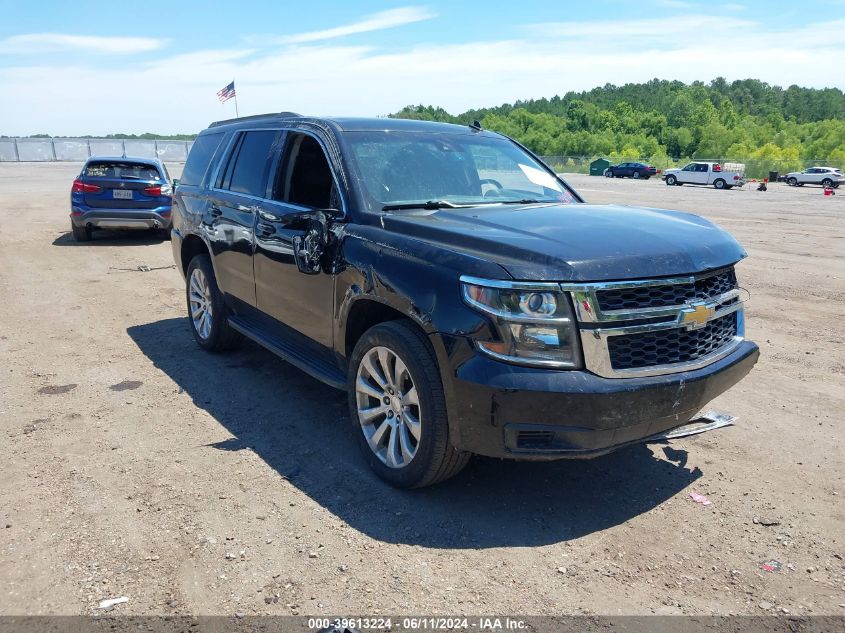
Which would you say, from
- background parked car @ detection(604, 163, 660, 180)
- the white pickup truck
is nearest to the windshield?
the white pickup truck

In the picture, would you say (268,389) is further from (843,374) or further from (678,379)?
(843,374)

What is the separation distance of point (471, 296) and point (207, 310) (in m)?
3.84

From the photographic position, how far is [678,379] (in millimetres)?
3314

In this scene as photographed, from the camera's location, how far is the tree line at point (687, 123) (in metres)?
106

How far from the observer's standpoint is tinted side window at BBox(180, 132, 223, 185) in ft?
20.7

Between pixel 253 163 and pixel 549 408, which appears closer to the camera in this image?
pixel 549 408

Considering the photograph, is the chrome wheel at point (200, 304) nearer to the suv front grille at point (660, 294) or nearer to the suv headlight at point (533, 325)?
the suv headlight at point (533, 325)

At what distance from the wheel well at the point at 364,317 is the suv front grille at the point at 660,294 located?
111 centimetres

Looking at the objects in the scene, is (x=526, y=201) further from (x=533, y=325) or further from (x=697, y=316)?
(x=533, y=325)

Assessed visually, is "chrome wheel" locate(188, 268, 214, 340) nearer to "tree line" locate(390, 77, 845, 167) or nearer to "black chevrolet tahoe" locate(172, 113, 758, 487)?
"black chevrolet tahoe" locate(172, 113, 758, 487)

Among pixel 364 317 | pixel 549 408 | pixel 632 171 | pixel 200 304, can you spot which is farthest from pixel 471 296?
pixel 632 171

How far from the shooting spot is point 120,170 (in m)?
13.3

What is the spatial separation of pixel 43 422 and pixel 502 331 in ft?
11.6

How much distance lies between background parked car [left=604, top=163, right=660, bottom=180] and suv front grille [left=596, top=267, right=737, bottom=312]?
64284 mm
